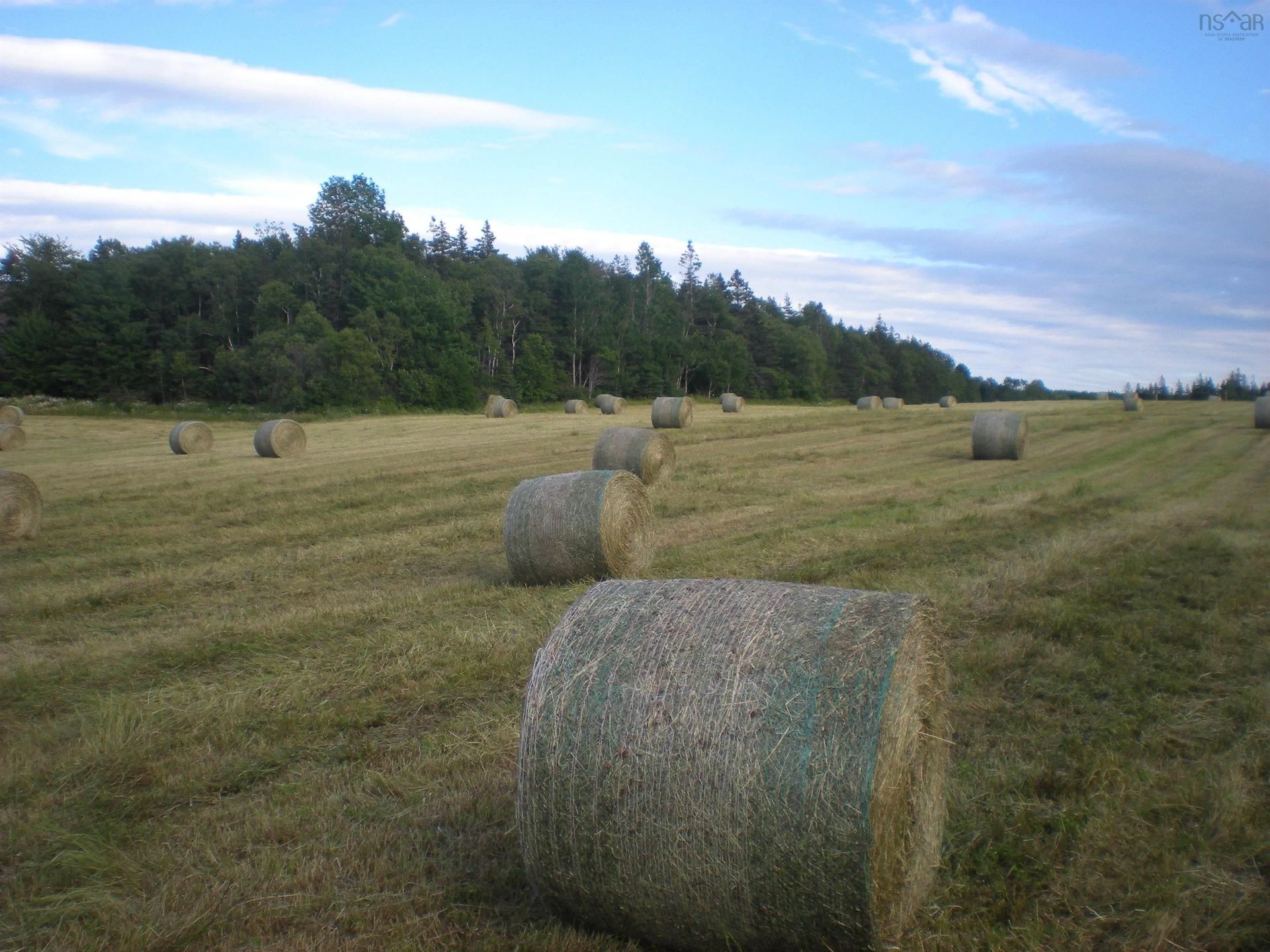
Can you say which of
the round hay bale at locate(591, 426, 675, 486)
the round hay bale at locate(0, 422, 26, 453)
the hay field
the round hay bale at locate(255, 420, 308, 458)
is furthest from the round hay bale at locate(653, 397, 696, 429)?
the round hay bale at locate(0, 422, 26, 453)

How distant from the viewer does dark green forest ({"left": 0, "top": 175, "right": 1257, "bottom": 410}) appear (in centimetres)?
5469

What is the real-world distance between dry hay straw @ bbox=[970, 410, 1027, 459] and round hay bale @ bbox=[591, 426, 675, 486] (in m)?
7.76

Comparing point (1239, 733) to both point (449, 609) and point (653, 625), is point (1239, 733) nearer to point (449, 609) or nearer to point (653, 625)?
point (653, 625)

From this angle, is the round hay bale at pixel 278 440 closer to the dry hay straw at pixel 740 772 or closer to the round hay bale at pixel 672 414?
the round hay bale at pixel 672 414

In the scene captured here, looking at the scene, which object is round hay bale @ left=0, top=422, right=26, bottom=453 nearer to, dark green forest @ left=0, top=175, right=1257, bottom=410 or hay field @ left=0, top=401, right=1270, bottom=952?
hay field @ left=0, top=401, right=1270, bottom=952

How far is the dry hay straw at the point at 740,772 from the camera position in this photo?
322cm

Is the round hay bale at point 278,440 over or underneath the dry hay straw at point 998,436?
underneath

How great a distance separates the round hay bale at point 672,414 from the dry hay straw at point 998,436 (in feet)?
33.3

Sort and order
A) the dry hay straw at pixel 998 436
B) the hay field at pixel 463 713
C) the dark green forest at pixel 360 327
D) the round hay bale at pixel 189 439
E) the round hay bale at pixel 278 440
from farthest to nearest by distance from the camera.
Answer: the dark green forest at pixel 360 327
the round hay bale at pixel 189 439
the round hay bale at pixel 278 440
the dry hay straw at pixel 998 436
the hay field at pixel 463 713

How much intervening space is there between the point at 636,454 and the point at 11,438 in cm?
2112

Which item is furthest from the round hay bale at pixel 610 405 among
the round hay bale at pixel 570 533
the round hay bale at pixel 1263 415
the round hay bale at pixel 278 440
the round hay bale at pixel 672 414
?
the round hay bale at pixel 570 533

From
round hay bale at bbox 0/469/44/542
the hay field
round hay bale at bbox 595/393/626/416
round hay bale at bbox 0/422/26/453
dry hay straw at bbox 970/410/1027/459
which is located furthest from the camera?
round hay bale at bbox 595/393/626/416

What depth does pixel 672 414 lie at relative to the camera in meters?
28.8

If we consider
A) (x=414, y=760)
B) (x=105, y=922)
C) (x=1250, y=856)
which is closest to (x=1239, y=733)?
(x=1250, y=856)
